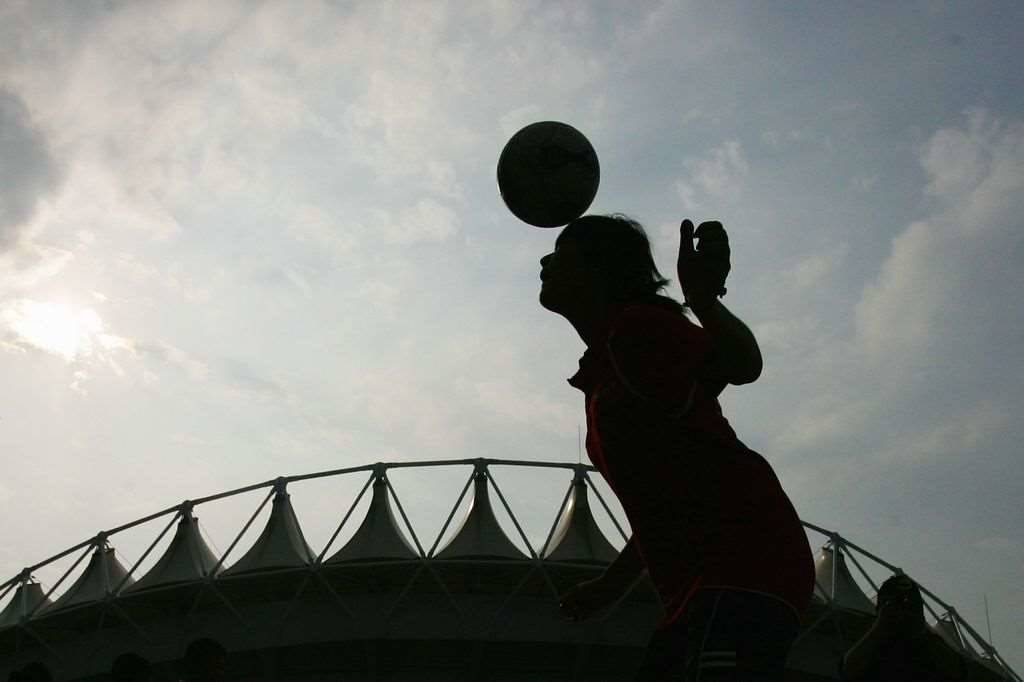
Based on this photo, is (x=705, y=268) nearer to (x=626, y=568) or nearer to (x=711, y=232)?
(x=711, y=232)

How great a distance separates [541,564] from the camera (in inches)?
821

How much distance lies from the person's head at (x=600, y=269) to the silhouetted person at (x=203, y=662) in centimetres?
509

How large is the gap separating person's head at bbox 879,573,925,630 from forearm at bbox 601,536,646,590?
50.0 inches

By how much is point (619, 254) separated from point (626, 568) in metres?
1.19

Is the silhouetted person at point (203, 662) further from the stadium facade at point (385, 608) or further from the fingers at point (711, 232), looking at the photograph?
the stadium facade at point (385, 608)

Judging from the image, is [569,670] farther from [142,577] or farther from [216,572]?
[142,577]

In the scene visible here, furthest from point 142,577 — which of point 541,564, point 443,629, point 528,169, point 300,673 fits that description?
point 528,169

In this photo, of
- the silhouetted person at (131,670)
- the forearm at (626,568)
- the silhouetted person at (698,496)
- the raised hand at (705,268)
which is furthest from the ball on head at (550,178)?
the silhouetted person at (131,670)

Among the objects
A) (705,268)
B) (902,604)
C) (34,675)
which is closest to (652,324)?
(705,268)

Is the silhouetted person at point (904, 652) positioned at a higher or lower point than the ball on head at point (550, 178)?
lower

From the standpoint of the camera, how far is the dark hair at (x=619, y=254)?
367 cm

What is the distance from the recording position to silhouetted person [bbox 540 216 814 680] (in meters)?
3.08

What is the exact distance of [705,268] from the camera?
3098mm

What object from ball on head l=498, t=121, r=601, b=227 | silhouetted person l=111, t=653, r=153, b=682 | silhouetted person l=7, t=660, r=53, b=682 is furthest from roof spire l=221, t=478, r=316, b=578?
ball on head l=498, t=121, r=601, b=227
